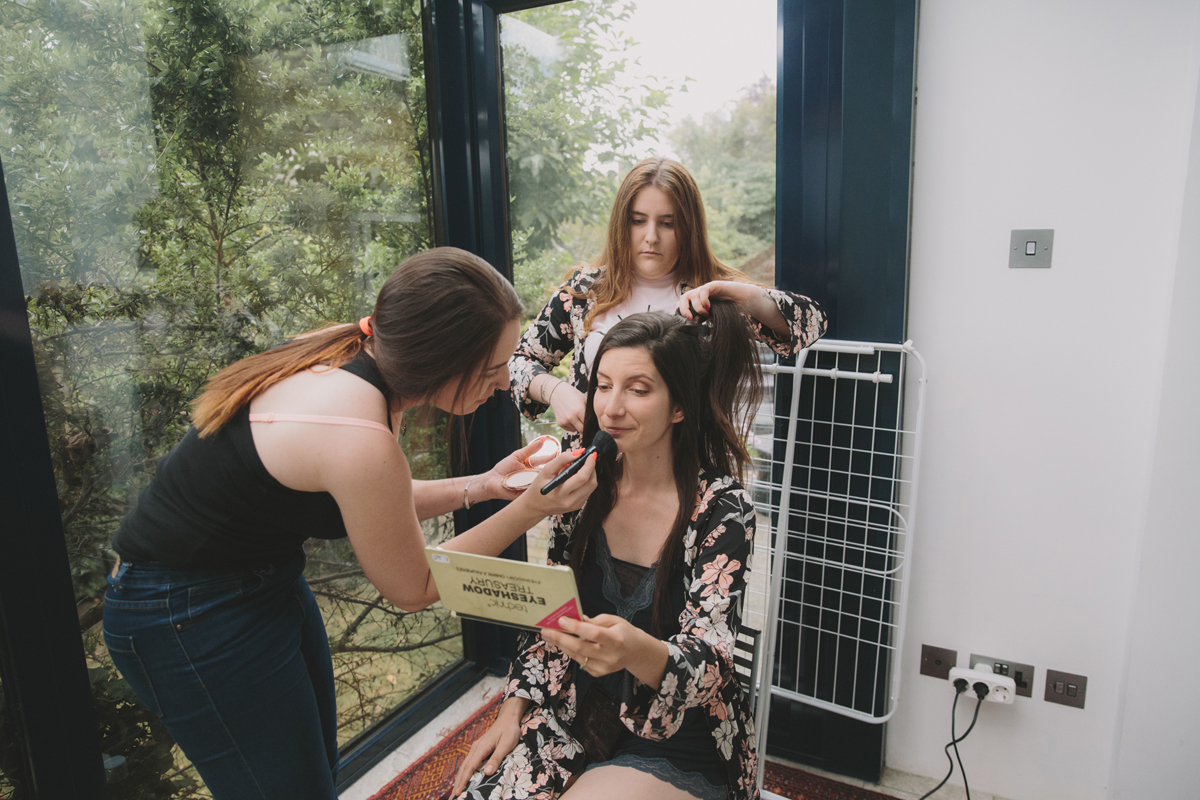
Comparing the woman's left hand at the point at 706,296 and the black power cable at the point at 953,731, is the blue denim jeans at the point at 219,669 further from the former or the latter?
the black power cable at the point at 953,731

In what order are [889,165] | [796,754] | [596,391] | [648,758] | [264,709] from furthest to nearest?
1. [796,754]
2. [889,165]
3. [596,391]
4. [648,758]
5. [264,709]

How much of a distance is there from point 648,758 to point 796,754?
1.10 metres

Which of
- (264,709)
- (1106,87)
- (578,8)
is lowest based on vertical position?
(264,709)

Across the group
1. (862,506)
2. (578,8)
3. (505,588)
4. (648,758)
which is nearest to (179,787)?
(648,758)

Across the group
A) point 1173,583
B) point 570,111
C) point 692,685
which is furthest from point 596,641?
point 570,111

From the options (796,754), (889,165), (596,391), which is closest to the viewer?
(596,391)

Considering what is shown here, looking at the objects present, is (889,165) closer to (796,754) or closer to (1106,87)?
(1106,87)

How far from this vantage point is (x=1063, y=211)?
5.47 ft


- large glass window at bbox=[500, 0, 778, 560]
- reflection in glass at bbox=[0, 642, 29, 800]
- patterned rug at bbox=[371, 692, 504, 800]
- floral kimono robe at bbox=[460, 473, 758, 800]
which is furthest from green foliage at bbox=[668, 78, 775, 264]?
reflection in glass at bbox=[0, 642, 29, 800]

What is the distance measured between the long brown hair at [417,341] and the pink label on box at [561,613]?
0.40m

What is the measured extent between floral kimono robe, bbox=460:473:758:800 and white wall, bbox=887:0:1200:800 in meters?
0.83

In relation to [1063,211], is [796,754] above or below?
below

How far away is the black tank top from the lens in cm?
104

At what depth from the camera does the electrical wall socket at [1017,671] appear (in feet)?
6.10
